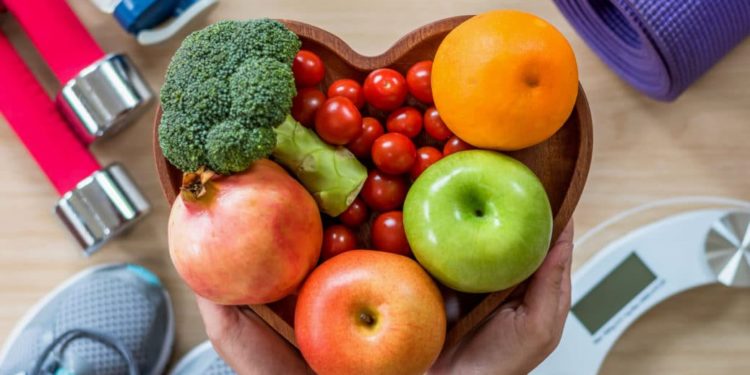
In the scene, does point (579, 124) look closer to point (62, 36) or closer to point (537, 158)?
point (537, 158)

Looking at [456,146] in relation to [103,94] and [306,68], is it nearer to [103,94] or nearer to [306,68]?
[306,68]

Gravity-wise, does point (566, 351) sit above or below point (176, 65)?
below

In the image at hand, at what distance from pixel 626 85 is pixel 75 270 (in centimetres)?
84

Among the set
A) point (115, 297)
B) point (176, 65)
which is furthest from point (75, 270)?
point (176, 65)

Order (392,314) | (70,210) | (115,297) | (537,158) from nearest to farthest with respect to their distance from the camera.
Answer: (392,314)
(537,158)
(70,210)
(115,297)

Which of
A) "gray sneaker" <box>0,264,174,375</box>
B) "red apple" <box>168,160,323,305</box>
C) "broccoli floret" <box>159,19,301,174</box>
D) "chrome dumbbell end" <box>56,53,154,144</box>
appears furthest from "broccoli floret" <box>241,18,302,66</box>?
"gray sneaker" <box>0,264,174,375</box>

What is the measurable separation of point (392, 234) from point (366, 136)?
4.1 inches

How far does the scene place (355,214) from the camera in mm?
675

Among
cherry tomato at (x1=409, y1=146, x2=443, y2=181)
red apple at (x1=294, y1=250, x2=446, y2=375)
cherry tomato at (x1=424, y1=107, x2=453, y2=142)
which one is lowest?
red apple at (x1=294, y1=250, x2=446, y2=375)

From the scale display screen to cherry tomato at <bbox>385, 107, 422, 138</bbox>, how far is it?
0.40m

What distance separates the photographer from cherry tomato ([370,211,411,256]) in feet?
2.14

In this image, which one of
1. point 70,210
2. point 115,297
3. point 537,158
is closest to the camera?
point 537,158

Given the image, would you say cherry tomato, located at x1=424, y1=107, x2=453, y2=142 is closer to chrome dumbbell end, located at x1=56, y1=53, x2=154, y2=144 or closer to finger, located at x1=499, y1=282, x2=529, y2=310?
finger, located at x1=499, y1=282, x2=529, y2=310

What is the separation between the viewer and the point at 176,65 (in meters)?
0.62
